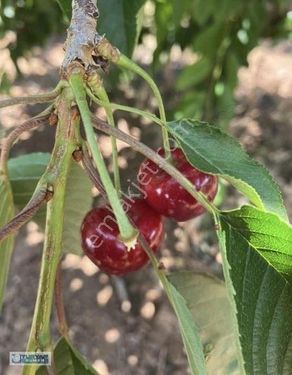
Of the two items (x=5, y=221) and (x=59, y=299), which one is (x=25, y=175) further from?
(x=59, y=299)

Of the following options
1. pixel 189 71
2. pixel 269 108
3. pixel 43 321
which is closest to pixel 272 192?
pixel 43 321

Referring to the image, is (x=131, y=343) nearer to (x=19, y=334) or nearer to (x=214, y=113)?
(x=19, y=334)

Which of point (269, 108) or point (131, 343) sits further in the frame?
point (269, 108)

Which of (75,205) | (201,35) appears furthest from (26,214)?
(201,35)

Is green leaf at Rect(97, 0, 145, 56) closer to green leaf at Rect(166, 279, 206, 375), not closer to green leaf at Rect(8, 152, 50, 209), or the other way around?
green leaf at Rect(8, 152, 50, 209)

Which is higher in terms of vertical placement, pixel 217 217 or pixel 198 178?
pixel 198 178

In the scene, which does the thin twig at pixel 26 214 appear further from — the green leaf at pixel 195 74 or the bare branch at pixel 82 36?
the green leaf at pixel 195 74
